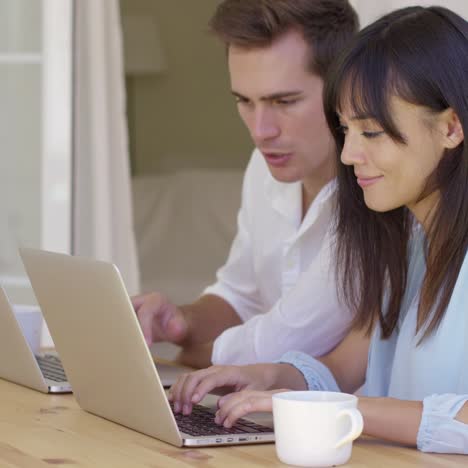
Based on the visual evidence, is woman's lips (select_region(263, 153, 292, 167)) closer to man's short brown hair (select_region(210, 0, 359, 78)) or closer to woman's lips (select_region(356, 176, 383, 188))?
man's short brown hair (select_region(210, 0, 359, 78))

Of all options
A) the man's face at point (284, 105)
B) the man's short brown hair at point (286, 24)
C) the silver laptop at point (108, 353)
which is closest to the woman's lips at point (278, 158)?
the man's face at point (284, 105)

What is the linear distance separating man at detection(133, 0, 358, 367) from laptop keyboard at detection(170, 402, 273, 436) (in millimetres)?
501

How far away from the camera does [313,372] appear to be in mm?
1512

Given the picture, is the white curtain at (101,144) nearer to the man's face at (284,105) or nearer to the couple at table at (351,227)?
the couple at table at (351,227)

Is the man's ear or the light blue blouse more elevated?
the man's ear

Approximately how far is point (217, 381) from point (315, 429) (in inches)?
13.4

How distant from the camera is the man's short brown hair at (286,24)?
195 cm

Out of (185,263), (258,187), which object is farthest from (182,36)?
(258,187)

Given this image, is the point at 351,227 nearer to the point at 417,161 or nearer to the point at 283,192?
the point at 417,161

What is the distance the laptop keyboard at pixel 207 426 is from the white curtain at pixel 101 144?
87.0 inches

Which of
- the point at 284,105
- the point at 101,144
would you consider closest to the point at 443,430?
the point at 284,105


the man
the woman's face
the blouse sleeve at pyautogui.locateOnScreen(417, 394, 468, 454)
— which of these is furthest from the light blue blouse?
the man

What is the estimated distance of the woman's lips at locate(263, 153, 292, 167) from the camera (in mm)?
1937

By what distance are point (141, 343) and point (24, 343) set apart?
1.36ft
